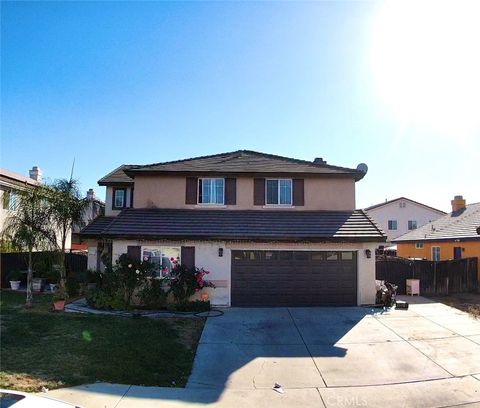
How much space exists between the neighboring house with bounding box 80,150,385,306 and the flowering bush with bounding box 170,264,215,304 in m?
0.63

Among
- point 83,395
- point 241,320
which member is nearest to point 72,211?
point 241,320

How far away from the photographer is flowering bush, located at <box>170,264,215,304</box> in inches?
586

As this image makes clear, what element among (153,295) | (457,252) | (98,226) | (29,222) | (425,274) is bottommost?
(153,295)

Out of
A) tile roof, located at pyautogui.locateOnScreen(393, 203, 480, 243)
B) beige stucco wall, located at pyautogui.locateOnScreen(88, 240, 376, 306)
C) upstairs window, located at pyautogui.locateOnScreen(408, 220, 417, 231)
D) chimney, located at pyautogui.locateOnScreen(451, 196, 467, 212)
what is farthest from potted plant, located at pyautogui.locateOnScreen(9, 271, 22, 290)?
upstairs window, located at pyautogui.locateOnScreen(408, 220, 417, 231)

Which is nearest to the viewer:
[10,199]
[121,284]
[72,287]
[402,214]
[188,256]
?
[121,284]

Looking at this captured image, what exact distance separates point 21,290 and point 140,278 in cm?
844

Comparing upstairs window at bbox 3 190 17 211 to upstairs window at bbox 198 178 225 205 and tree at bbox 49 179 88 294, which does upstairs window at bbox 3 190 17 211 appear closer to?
tree at bbox 49 179 88 294

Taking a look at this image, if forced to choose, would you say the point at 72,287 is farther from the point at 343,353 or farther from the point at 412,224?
the point at 412,224

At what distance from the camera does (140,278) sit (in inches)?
591

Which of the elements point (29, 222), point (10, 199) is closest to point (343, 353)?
point (29, 222)

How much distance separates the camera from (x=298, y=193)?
17.8 metres

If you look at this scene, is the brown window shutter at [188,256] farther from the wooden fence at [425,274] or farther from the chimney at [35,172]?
the chimney at [35,172]

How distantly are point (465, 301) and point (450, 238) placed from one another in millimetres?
7798

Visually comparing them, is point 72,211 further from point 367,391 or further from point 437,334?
point 437,334
